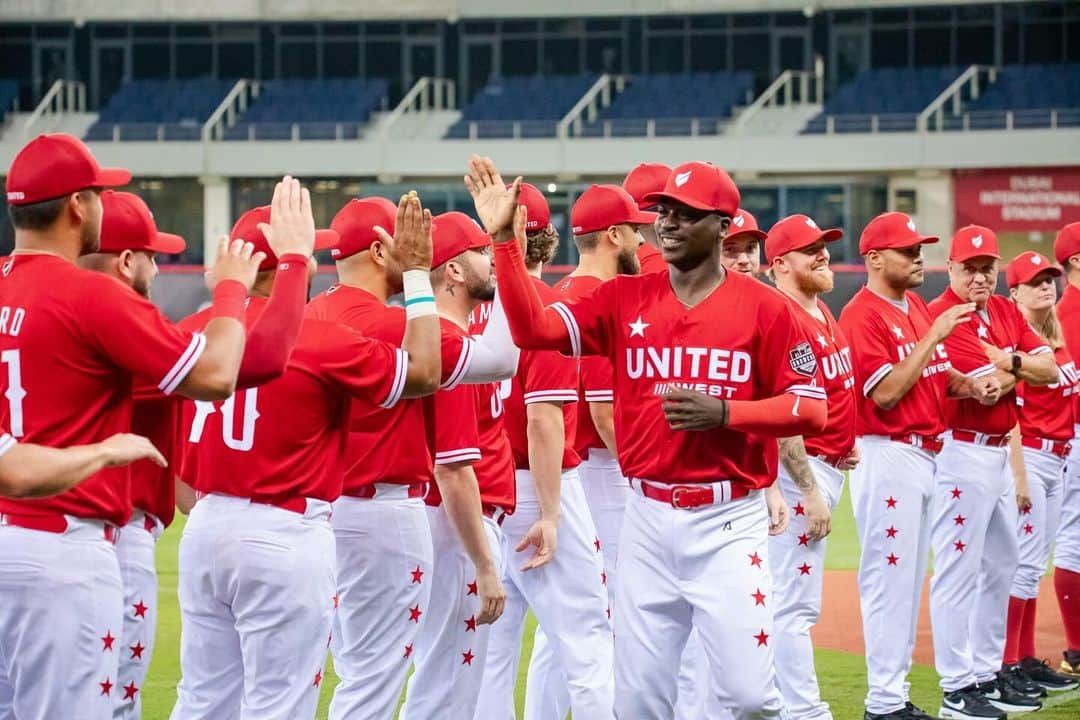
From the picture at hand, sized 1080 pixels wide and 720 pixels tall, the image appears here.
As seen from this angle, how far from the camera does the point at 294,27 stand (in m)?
39.4

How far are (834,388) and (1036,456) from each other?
236cm

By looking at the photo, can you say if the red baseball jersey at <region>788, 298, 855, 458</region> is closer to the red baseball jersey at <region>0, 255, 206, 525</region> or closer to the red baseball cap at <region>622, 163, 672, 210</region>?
the red baseball cap at <region>622, 163, 672, 210</region>

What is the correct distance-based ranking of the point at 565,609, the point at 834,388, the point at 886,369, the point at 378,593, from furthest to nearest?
1. the point at 886,369
2. the point at 834,388
3. the point at 565,609
4. the point at 378,593

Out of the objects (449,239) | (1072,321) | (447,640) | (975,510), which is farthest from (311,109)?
(447,640)

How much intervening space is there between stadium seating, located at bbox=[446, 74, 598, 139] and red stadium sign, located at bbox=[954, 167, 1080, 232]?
949cm

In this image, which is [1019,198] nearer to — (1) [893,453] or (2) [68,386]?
(1) [893,453]

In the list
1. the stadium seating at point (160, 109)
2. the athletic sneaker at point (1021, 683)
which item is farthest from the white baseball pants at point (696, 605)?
the stadium seating at point (160, 109)

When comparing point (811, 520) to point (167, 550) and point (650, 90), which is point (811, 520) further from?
point (650, 90)

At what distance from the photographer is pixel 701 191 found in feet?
17.2

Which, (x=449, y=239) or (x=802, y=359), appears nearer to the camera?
(x=802, y=359)

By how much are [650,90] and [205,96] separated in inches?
449

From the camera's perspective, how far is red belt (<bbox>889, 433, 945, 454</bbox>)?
7387 mm

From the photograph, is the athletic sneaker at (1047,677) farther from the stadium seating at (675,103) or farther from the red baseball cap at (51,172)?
the stadium seating at (675,103)

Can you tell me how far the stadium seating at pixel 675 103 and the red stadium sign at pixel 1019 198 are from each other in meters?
5.78
